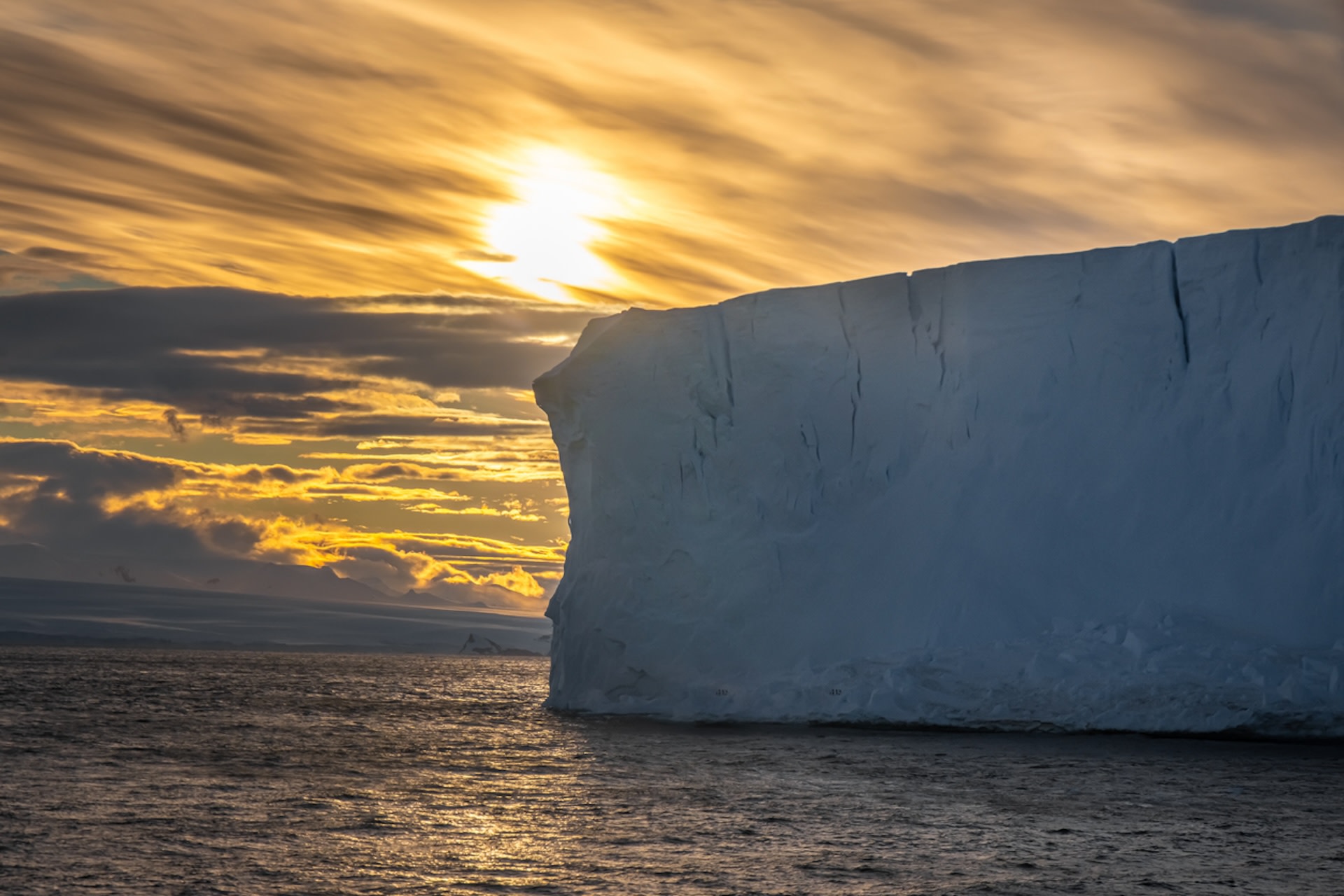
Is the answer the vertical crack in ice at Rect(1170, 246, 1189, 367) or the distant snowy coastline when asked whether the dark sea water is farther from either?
the distant snowy coastline

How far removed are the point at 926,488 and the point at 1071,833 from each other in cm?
935

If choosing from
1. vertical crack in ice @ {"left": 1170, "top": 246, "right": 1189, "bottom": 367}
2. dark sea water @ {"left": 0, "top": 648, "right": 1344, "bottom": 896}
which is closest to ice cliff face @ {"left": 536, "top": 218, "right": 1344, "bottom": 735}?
vertical crack in ice @ {"left": 1170, "top": 246, "right": 1189, "bottom": 367}

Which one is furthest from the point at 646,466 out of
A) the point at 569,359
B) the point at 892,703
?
the point at 892,703

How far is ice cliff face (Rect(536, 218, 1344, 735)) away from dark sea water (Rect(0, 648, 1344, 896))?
0.78 m

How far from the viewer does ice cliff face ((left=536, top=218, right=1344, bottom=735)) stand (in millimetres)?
15891

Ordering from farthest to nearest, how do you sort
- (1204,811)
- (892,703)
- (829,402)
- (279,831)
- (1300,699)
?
(829,402) → (892,703) → (1300,699) → (1204,811) → (279,831)

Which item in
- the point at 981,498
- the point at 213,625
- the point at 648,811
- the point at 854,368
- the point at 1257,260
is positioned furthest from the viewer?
the point at 213,625

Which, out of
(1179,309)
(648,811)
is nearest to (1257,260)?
(1179,309)

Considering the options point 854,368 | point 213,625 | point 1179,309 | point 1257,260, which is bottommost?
point 213,625

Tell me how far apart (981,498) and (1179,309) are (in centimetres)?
384

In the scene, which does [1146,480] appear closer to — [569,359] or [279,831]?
[569,359]

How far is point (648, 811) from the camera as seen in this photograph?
10391 millimetres

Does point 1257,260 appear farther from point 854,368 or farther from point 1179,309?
point 854,368

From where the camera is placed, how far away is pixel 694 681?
1838cm
